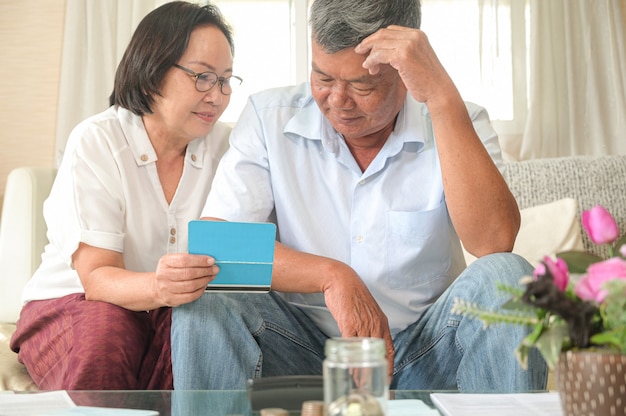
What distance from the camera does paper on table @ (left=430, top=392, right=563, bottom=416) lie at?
1.07 m

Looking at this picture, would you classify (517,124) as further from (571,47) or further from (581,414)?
(581,414)

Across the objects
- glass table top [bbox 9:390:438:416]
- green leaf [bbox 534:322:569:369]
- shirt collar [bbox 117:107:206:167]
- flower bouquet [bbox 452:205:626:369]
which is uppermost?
shirt collar [bbox 117:107:206:167]

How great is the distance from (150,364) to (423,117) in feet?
2.57

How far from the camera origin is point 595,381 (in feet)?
2.79

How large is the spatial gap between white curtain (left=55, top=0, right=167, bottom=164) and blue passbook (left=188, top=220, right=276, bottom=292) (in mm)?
1833

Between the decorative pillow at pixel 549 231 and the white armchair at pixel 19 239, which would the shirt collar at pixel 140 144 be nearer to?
the white armchair at pixel 19 239

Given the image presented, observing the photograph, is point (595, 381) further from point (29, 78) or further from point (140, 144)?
point (29, 78)

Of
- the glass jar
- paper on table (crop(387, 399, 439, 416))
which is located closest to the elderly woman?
paper on table (crop(387, 399, 439, 416))

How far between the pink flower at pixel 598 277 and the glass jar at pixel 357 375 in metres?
0.21

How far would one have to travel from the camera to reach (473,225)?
1557mm

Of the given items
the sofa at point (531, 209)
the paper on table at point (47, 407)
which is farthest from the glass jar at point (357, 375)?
the sofa at point (531, 209)

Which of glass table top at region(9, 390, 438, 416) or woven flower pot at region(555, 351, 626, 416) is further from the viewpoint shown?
glass table top at region(9, 390, 438, 416)

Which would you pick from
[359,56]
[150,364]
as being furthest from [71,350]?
[359,56]

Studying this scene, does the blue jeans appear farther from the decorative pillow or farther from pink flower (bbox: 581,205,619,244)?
the decorative pillow
